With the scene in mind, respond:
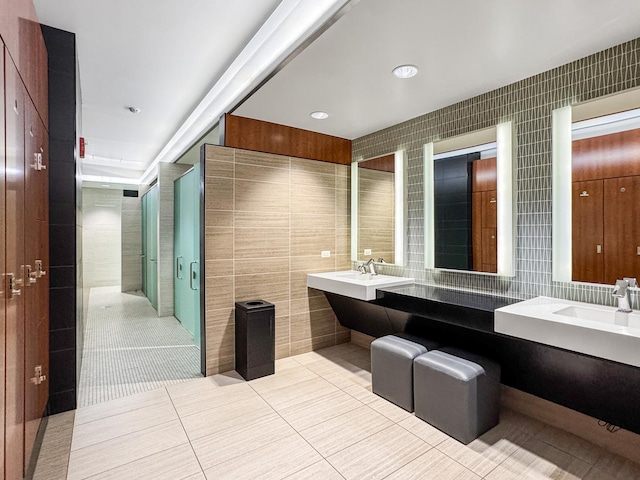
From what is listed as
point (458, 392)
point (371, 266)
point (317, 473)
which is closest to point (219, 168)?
point (371, 266)

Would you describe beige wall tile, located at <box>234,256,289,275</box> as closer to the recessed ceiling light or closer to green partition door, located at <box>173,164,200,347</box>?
green partition door, located at <box>173,164,200,347</box>

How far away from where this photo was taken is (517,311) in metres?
2.02

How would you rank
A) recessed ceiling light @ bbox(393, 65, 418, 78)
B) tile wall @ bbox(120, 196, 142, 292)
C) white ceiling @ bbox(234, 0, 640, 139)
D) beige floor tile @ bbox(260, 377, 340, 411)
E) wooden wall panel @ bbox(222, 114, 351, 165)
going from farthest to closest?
tile wall @ bbox(120, 196, 142, 292) < wooden wall panel @ bbox(222, 114, 351, 165) < beige floor tile @ bbox(260, 377, 340, 411) < recessed ceiling light @ bbox(393, 65, 418, 78) < white ceiling @ bbox(234, 0, 640, 139)

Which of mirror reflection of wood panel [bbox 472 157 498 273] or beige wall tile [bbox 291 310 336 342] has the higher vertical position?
mirror reflection of wood panel [bbox 472 157 498 273]

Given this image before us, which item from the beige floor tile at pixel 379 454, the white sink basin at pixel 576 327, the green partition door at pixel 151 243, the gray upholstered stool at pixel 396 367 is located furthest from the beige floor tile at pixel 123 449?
the green partition door at pixel 151 243

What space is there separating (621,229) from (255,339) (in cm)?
292

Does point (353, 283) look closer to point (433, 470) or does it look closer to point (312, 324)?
point (312, 324)

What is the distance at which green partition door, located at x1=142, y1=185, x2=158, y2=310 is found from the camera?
19.9 ft

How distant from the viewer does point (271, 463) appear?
6.59 feet

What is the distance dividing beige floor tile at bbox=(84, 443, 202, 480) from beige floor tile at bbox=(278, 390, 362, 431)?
711 millimetres

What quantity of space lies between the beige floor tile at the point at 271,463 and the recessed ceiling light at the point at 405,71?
261cm

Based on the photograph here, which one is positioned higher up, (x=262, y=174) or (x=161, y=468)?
(x=262, y=174)

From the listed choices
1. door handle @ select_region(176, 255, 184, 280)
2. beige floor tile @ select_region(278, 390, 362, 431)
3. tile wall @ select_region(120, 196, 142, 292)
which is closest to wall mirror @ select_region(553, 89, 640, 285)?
beige floor tile @ select_region(278, 390, 362, 431)

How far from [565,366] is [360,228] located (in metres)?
2.36
